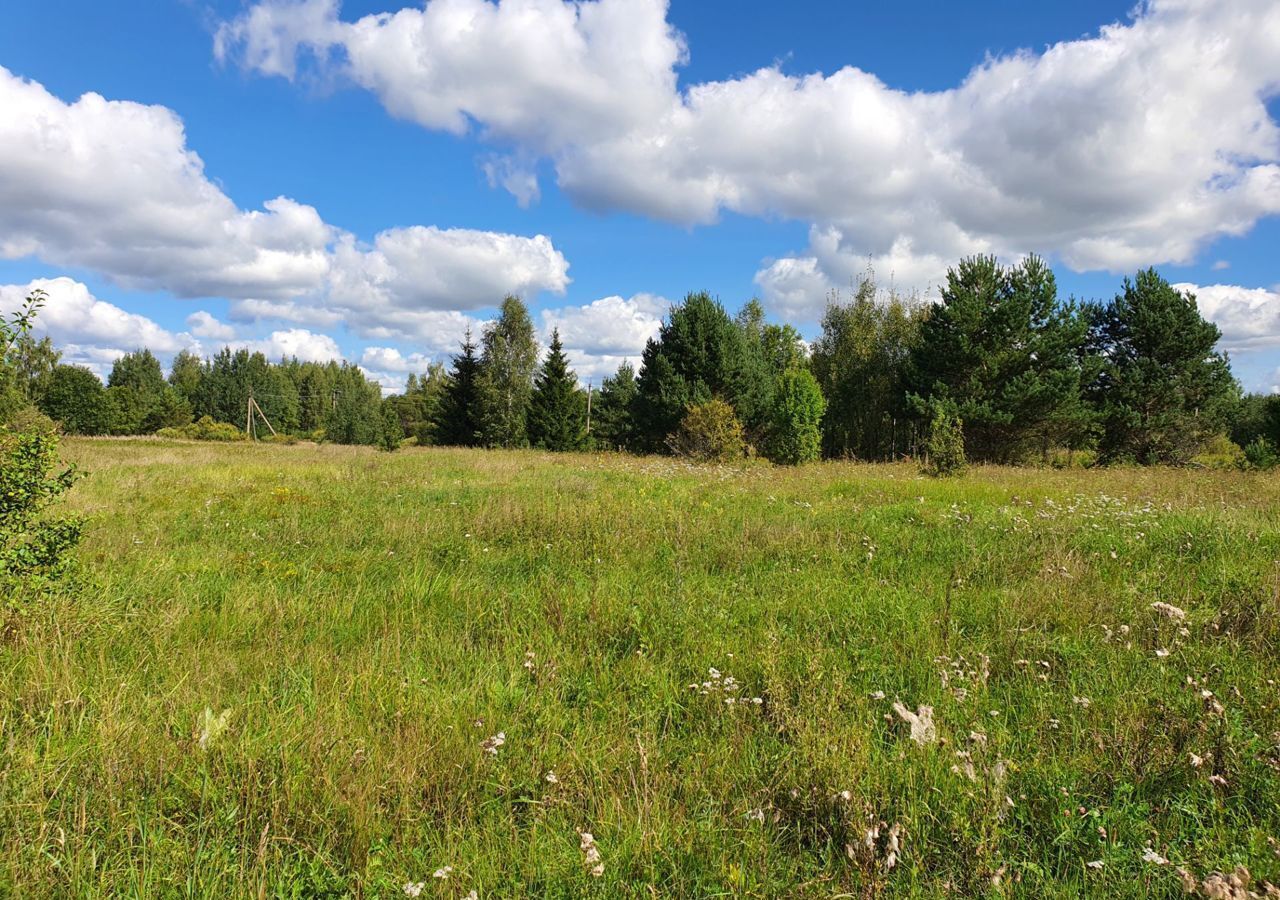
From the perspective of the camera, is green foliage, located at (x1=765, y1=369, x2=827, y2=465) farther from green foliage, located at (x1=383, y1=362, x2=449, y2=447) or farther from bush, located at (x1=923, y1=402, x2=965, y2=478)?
green foliage, located at (x1=383, y1=362, x2=449, y2=447)

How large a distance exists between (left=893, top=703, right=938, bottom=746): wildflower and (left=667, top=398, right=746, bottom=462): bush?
56.4ft

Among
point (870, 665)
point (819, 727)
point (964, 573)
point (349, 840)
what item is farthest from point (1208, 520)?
point (349, 840)

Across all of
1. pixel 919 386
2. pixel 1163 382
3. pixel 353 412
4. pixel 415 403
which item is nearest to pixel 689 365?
pixel 919 386

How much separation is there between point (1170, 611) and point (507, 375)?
3493cm

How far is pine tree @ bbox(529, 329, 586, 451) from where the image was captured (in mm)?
30500

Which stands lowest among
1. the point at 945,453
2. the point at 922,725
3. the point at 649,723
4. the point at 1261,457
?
the point at 649,723

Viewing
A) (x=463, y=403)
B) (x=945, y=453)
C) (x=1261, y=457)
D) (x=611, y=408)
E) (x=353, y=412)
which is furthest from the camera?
(x=353, y=412)

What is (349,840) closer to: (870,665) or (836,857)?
(836,857)

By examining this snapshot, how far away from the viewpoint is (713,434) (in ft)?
67.1

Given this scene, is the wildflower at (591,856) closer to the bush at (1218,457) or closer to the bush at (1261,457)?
the bush at (1261,457)

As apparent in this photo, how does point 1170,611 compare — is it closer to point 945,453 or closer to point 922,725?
point 922,725

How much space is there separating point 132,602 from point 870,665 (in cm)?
531

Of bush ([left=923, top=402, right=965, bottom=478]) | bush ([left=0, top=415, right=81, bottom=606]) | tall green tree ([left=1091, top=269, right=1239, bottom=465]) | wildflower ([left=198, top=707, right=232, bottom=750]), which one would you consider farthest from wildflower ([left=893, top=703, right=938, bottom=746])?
tall green tree ([left=1091, top=269, right=1239, bottom=465])

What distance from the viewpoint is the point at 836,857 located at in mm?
2094
